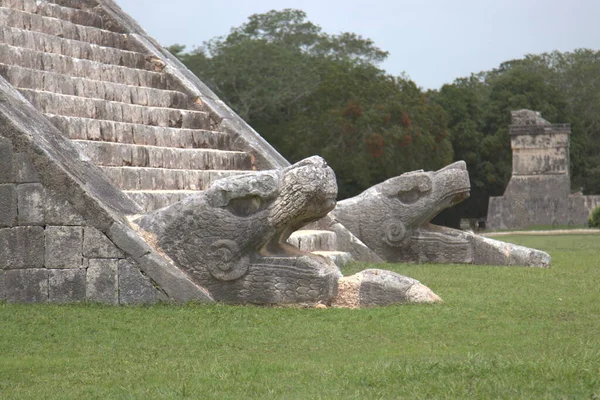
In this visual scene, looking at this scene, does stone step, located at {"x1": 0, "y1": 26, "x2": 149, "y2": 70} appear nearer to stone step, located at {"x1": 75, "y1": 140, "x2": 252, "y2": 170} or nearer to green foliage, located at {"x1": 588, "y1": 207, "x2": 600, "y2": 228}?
stone step, located at {"x1": 75, "y1": 140, "x2": 252, "y2": 170}

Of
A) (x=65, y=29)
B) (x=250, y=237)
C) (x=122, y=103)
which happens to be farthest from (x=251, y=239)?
(x=65, y=29)

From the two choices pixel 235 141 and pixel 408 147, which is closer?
pixel 235 141

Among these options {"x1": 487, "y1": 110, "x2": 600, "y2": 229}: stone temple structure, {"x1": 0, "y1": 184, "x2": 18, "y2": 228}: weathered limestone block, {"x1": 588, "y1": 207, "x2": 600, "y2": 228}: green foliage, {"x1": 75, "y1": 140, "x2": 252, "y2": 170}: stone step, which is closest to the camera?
{"x1": 0, "y1": 184, "x2": 18, "y2": 228}: weathered limestone block

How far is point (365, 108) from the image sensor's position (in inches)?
1629

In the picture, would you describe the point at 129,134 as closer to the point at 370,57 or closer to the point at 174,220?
the point at 174,220

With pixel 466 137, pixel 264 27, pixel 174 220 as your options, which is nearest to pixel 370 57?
pixel 264 27

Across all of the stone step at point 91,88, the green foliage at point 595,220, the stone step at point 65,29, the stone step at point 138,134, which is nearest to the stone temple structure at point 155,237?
the stone step at point 138,134

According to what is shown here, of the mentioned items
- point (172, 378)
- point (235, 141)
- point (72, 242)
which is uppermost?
point (235, 141)

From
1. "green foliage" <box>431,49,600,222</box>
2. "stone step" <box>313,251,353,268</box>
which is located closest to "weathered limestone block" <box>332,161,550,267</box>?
"stone step" <box>313,251,353,268</box>

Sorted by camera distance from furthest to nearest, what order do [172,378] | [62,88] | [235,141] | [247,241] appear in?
[235,141] → [62,88] → [247,241] → [172,378]

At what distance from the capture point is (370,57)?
56000 mm

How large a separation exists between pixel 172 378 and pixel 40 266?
3.20 metres

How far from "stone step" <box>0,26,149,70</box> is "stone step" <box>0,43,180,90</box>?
11.5 inches

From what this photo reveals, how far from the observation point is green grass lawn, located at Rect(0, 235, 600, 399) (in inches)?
210
